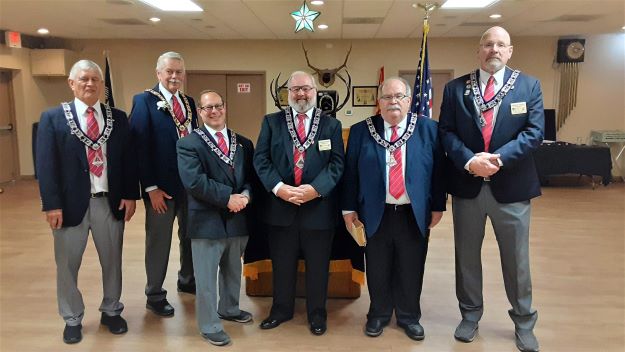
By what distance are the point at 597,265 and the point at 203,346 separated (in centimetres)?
353

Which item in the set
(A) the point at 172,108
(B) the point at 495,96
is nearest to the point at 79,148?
(A) the point at 172,108

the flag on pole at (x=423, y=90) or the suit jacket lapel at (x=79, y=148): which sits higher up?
the flag on pole at (x=423, y=90)

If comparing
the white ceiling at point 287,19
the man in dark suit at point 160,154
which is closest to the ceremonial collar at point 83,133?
the man in dark suit at point 160,154

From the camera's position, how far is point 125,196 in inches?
110

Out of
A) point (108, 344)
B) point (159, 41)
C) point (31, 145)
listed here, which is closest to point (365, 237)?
point (108, 344)

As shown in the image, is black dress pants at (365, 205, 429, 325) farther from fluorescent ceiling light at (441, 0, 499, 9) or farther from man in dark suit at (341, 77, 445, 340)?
fluorescent ceiling light at (441, 0, 499, 9)

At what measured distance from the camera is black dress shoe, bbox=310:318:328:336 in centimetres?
285

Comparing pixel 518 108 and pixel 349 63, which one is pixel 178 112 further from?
pixel 349 63

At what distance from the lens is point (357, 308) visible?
3.25 m

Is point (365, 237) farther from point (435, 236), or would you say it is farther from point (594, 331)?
point (435, 236)

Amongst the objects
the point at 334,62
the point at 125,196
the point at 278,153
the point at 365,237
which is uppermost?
the point at 334,62

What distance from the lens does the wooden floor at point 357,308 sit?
9.01 ft

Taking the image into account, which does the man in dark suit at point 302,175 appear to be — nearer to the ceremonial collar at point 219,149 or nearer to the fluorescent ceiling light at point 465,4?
the ceremonial collar at point 219,149

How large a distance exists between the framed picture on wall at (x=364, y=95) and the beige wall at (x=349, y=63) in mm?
109
